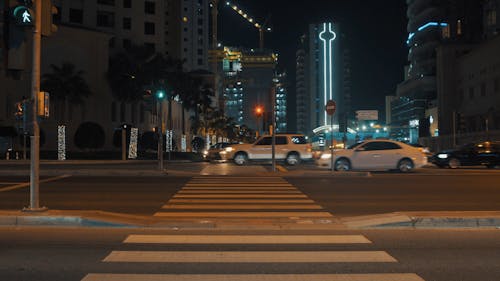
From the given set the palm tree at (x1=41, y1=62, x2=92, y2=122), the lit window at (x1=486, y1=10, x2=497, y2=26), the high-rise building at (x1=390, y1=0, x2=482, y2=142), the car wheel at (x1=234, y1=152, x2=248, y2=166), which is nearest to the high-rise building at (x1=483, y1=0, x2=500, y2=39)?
the lit window at (x1=486, y1=10, x2=497, y2=26)

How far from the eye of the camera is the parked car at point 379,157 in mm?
25922

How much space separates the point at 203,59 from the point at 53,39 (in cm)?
9546

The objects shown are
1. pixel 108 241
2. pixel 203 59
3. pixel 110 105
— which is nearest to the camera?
pixel 108 241

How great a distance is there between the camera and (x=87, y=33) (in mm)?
61469

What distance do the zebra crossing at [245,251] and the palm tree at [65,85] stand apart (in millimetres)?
44839

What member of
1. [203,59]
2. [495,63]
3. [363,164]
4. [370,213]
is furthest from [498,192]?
[203,59]

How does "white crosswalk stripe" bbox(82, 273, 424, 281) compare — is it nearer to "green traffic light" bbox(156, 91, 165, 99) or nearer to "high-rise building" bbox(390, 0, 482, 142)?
"green traffic light" bbox(156, 91, 165, 99)

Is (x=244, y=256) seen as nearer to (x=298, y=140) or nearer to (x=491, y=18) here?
(x=298, y=140)

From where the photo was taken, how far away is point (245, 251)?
8500 millimetres

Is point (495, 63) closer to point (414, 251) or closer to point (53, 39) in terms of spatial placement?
point (53, 39)

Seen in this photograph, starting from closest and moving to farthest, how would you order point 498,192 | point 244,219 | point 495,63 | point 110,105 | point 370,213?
point 244,219 → point 370,213 → point 498,192 → point 110,105 → point 495,63

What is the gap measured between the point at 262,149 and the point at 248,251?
77.7ft

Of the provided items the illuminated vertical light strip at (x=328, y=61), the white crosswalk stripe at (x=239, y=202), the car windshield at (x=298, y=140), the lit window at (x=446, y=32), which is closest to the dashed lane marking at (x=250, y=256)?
the white crosswalk stripe at (x=239, y=202)

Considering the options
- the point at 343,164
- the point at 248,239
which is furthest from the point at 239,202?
the point at 343,164
